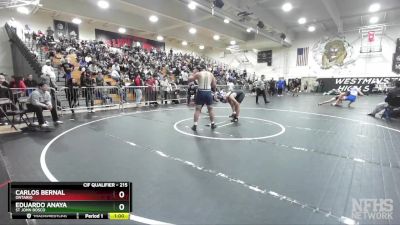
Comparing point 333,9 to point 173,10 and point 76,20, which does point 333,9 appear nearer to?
point 173,10

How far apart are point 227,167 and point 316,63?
26959mm

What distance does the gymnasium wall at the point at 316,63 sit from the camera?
2277 centimetres

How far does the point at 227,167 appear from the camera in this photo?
3.70 metres

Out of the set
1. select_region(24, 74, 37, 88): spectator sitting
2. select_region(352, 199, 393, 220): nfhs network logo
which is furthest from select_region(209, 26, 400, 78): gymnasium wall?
select_region(352, 199, 393, 220): nfhs network logo

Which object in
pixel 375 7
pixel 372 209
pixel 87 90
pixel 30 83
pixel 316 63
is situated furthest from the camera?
pixel 316 63

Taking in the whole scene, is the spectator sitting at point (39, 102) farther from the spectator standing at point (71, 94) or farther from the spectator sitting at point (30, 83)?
the spectator sitting at point (30, 83)

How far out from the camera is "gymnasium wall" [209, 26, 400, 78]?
2277 cm

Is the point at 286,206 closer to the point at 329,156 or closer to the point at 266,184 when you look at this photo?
the point at 266,184

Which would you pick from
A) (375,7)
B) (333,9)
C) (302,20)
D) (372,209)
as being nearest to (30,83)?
(372,209)

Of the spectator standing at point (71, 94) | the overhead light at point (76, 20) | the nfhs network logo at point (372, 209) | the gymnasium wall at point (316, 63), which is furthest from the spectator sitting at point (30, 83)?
the gymnasium wall at point (316, 63)

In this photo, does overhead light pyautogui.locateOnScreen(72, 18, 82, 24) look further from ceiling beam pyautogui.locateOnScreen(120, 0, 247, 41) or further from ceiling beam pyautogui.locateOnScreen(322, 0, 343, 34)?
ceiling beam pyautogui.locateOnScreen(322, 0, 343, 34)

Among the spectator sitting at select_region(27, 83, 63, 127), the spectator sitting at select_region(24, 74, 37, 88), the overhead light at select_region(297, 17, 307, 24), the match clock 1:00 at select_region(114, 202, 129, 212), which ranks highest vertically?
the overhead light at select_region(297, 17, 307, 24)
